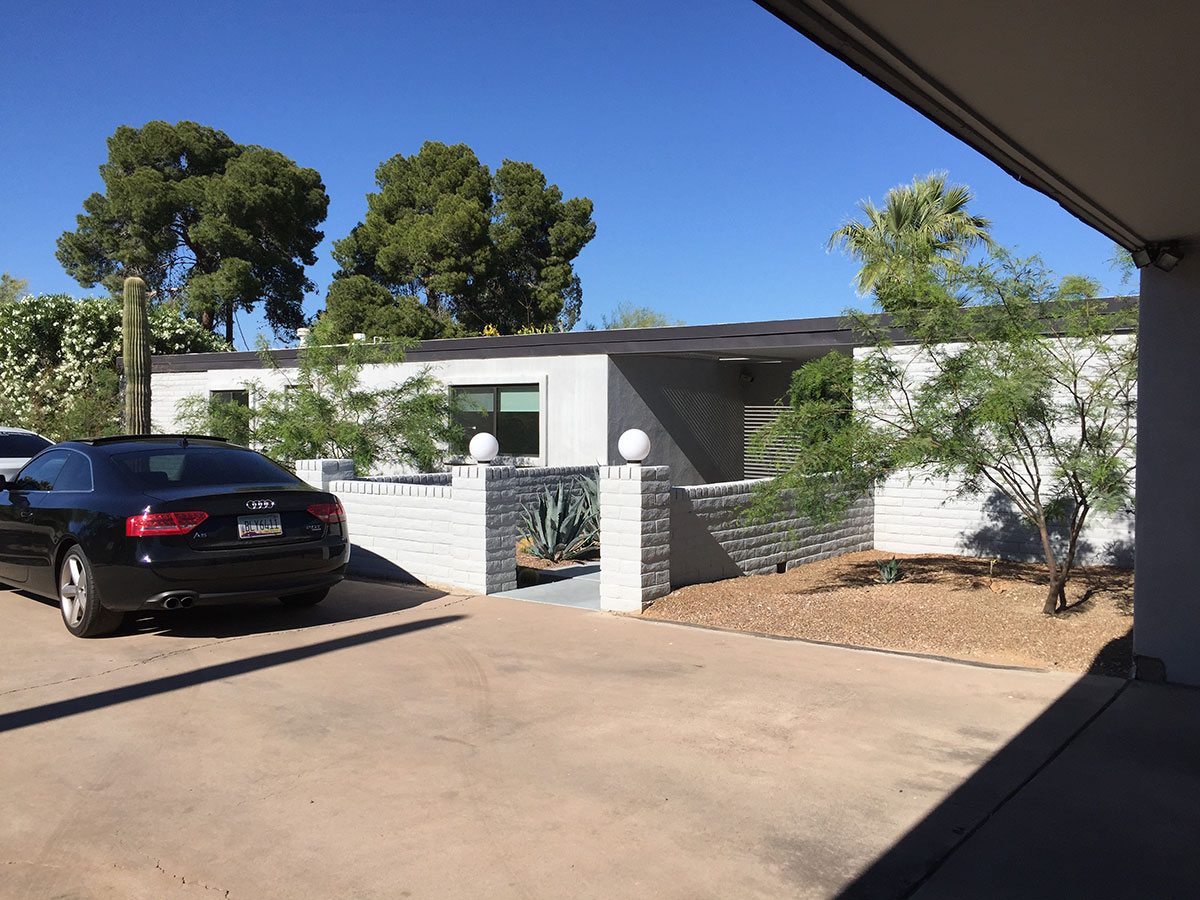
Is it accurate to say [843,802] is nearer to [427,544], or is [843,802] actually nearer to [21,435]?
[427,544]

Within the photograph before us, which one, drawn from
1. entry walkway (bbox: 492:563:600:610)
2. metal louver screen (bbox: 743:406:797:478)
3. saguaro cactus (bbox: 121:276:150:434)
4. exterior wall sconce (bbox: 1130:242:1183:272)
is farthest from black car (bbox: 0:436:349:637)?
metal louver screen (bbox: 743:406:797:478)

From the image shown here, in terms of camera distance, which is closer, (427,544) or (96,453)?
(96,453)

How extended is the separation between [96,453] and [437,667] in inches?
140

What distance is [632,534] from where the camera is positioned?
874 centimetres

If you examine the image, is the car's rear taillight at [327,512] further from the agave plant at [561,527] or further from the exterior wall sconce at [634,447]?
the agave plant at [561,527]

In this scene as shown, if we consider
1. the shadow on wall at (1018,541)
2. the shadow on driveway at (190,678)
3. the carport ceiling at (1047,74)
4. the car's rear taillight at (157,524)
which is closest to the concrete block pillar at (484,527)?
the shadow on driveway at (190,678)

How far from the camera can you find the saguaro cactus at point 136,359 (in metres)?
15.4

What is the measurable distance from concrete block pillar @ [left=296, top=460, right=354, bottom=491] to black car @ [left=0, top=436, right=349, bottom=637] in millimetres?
2170

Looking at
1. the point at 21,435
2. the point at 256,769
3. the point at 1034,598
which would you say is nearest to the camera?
the point at 256,769

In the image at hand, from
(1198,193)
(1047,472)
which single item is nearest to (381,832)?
(1198,193)

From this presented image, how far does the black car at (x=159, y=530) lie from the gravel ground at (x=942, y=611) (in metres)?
3.11

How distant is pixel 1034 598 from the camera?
905 centimetres

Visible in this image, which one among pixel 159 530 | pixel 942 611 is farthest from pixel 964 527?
pixel 159 530

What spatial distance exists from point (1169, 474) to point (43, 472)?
28.9 feet
